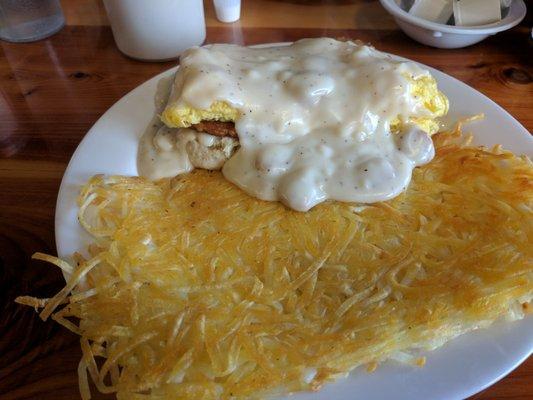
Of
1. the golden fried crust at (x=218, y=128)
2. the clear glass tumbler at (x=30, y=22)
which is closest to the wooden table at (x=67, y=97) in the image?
the clear glass tumbler at (x=30, y=22)

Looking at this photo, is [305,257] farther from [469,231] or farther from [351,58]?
[351,58]

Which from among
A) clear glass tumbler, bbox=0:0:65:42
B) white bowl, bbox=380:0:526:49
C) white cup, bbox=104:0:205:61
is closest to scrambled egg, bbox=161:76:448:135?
white bowl, bbox=380:0:526:49

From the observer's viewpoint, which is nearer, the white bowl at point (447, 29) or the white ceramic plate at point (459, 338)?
the white ceramic plate at point (459, 338)

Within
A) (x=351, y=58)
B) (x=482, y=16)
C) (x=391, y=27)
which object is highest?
(x=351, y=58)

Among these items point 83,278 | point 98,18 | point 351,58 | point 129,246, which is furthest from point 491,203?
point 98,18

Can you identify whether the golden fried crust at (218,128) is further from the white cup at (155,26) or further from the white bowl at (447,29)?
the white bowl at (447,29)
